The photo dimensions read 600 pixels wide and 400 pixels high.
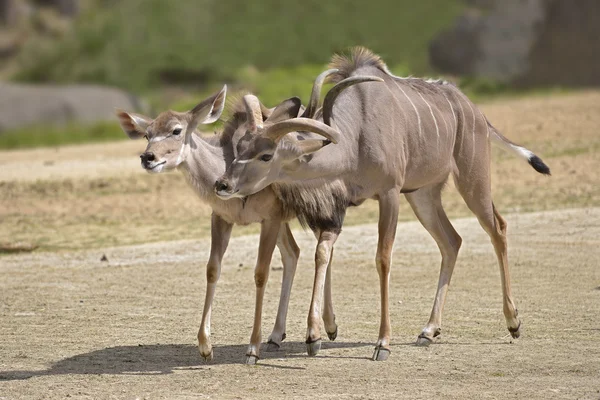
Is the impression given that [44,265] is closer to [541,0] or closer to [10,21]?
[541,0]

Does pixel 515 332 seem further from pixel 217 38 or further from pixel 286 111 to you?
pixel 217 38

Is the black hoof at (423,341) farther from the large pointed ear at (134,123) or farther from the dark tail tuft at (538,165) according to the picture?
the large pointed ear at (134,123)

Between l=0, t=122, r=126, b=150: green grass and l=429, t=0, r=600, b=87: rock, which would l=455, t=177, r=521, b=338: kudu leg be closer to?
l=0, t=122, r=126, b=150: green grass

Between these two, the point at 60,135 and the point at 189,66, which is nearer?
the point at 60,135

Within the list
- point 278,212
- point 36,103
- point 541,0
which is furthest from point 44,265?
point 541,0

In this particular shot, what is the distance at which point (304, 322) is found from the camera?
823cm

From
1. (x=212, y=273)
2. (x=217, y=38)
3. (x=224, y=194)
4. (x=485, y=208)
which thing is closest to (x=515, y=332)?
(x=485, y=208)

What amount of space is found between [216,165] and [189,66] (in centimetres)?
1990

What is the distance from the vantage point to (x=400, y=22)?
2627cm

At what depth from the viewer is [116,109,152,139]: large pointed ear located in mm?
7352

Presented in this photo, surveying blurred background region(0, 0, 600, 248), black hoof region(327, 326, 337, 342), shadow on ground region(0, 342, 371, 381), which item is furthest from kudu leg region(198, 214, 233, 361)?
blurred background region(0, 0, 600, 248)

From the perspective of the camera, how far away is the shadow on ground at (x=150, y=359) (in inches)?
266

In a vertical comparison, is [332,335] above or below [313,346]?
below

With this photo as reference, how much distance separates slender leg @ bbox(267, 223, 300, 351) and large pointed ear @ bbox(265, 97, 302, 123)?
72 centimetres
